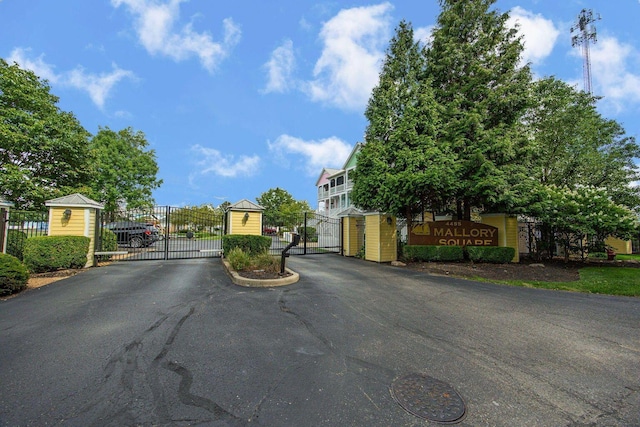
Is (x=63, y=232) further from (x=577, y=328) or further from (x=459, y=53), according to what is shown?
(x=459, y=53)

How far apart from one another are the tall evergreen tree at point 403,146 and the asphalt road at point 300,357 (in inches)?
224

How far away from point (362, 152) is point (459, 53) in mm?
6059

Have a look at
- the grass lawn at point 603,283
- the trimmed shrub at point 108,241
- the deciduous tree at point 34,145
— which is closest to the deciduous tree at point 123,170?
the deciduous tree at point 34,145

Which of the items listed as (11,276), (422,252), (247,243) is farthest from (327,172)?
(11,276)

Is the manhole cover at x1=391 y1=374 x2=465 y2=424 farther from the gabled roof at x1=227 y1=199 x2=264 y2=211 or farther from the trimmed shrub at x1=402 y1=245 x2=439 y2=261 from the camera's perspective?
the trimmed shrub at x1=402 y1=245 x2=439 y2=261

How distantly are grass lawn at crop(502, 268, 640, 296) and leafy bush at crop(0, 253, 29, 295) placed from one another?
12.1 metres

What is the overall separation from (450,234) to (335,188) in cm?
2472

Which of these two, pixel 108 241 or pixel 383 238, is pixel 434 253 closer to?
pixel 383 238

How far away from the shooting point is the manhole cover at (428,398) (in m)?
2.33

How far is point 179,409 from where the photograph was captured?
2322 mm

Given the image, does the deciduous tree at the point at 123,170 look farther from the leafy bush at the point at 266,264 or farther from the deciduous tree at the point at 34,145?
the leafy bush at the point at 266,264

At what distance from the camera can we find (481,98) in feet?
41.5

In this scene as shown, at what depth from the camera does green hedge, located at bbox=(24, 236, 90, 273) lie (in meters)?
7.88

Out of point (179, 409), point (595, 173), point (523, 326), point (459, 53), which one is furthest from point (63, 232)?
point (595, 173)
